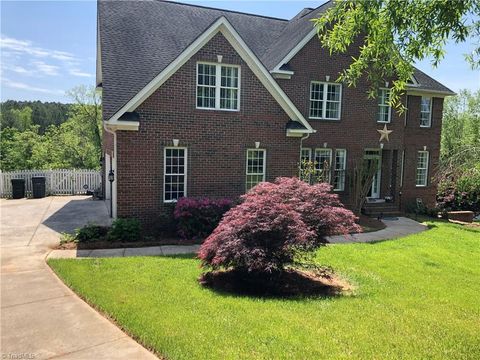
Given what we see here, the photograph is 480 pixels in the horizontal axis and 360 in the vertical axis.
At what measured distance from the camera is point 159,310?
6188mm

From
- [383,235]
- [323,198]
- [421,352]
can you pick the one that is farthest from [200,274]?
[383,235]

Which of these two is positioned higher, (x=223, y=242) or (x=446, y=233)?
(x=223, y=242)

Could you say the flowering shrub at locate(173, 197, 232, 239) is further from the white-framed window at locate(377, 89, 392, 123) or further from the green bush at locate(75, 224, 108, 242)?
the white-framed window at locate(377, 89, 392, 123)

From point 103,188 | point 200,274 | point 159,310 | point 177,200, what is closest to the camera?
point 159,310

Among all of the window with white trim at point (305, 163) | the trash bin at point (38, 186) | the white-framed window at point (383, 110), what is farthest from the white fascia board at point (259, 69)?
the trash bin at point (38, 186)

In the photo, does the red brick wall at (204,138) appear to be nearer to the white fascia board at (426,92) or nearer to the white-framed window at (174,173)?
the white-framed window at (174,173)

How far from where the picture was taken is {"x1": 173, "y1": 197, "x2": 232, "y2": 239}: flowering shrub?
12211 millimetres

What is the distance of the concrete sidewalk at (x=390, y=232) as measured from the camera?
13155 mm

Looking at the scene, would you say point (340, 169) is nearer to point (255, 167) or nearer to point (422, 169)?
point (422, 169)

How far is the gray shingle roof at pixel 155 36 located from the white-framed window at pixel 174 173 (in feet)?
7.42

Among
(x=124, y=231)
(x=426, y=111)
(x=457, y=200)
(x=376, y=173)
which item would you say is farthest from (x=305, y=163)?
(x=457, y=200)

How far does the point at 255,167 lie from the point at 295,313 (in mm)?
8645

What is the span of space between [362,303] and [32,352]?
17.0 feet

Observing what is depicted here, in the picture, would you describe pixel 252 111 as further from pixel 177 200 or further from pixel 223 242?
pixel 223 242
